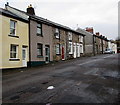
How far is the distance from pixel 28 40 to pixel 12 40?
9.02 feet

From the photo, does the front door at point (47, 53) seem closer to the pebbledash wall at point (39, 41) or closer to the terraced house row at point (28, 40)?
the terraced house row at point (28, 40)

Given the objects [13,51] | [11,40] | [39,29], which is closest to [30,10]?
[39,29]

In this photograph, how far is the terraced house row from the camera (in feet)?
49.0

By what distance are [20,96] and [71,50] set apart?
22.6 m

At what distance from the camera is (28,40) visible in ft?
59.4

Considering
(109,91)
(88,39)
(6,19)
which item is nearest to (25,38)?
(6,19)

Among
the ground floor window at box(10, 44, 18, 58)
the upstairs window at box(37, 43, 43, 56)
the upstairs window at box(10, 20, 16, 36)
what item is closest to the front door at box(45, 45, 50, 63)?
the upstairs window at box(37, 43, 43, 56)

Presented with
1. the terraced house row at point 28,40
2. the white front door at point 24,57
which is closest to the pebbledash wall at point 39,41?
the terraced house row at point 28,40

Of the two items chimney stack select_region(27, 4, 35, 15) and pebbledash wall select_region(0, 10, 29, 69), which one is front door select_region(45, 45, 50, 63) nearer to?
pebbledash wall select_region(0, 10, 29, 69)

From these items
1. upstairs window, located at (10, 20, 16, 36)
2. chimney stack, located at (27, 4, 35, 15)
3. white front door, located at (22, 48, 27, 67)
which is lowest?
white front door, located at (22, 48, 27, 67)

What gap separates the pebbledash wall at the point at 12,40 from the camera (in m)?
14.6

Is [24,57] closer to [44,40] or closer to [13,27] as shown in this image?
[13,27]

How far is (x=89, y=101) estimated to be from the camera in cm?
525

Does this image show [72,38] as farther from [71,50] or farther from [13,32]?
[13,32]
